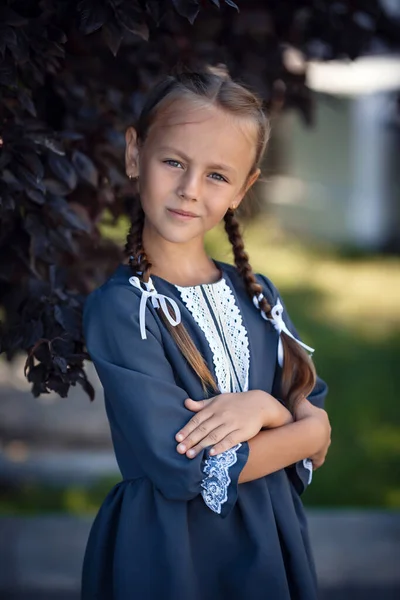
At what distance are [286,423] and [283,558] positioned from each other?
1.07 feet

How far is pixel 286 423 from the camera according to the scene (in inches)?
82.0

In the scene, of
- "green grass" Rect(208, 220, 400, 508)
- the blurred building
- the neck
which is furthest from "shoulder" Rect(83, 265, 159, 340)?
the blurred building

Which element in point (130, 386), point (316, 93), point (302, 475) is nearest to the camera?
point (130, 386)

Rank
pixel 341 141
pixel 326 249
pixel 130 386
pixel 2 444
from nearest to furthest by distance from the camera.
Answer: pixel 130 386 < pixel 2 444 < pixel 326 249 < pixel 341 141

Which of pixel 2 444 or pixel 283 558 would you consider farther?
pixel 2 444

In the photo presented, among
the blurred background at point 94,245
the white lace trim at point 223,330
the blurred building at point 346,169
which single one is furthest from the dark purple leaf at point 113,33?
the blurred building at point 346,169

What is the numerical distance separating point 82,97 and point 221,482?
1.33 metres

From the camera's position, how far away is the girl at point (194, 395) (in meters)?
1.88

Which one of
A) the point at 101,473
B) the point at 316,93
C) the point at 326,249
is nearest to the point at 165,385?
the point at 316,93

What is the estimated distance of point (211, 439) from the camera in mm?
1873

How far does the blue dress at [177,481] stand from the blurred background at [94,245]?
0.95 ft

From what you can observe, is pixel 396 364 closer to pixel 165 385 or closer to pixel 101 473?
pixel 101 473

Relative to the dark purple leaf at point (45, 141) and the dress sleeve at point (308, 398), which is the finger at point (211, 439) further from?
the dark purple leaf at point (45, 141)

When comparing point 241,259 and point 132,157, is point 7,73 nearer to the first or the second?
point 132,157
